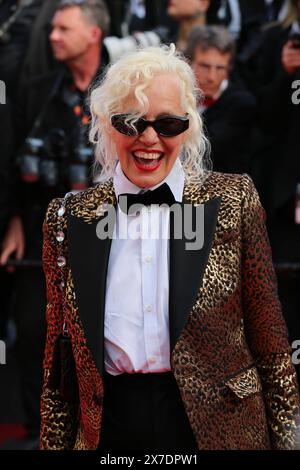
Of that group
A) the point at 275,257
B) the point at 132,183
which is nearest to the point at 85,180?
the point at 275,257

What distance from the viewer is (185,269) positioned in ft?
8.91

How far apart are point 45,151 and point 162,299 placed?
2820 mm

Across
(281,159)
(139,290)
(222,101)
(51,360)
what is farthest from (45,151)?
(139,290)

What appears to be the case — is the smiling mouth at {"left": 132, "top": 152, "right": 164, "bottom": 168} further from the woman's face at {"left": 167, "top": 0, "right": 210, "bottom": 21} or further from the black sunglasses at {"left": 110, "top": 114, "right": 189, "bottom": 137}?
the woman's face at {"left": 167, "top": 0, "right": 210, "bottom": 21}

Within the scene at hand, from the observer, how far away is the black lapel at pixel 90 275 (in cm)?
272

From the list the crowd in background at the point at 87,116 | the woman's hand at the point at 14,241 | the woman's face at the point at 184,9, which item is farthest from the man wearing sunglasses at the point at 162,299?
the woman's face at the point at 184,9

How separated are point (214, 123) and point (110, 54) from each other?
80 cm

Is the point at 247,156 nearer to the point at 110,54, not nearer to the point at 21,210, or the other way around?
the point at 110,54

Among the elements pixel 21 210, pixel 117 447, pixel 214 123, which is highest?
pixel 214 123

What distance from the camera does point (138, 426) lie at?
2738mm

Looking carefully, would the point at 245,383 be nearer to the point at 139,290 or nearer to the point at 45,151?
the point at 139,290

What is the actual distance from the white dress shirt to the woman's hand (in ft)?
9.67

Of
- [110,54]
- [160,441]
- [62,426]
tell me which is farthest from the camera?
[110,54]

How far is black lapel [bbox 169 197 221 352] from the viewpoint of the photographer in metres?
2.67
